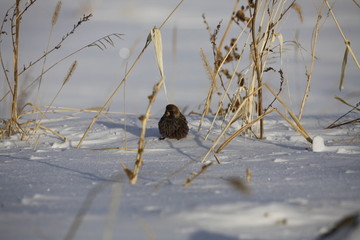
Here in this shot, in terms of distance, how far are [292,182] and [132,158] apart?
37.3 inches

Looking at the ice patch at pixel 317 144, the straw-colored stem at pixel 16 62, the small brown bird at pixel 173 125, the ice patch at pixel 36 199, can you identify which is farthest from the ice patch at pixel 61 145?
the ice patch at pixel 317 144

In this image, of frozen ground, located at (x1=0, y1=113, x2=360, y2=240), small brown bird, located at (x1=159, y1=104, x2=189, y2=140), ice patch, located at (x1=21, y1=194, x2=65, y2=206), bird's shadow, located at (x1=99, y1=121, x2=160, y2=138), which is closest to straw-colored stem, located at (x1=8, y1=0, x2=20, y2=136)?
frozen ground, located at (x1=0, y1=113, x2=360, y2=240)

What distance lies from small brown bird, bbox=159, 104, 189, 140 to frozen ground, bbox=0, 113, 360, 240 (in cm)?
14

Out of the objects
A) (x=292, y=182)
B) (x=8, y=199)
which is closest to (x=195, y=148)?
(x=292, y=182)

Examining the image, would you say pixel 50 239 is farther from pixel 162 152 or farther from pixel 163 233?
pixel 162 152

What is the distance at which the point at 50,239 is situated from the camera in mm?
1006

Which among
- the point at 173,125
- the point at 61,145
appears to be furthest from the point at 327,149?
the point at 61,145

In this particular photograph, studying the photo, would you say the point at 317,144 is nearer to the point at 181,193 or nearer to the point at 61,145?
the point at 181,193

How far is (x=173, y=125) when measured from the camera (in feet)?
8.66

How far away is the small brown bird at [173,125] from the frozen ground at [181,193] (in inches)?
5.4

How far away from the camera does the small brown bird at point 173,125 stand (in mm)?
2668

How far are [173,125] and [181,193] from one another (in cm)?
131

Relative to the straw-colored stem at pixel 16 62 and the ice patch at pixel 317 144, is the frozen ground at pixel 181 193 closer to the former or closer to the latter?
the ice patch at pixel 317 144

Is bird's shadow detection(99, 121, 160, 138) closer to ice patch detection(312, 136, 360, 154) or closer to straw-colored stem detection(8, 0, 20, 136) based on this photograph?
straw-colored stem detection(8, 0, 20, 136)
